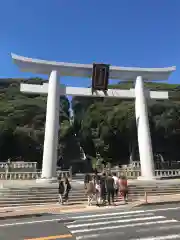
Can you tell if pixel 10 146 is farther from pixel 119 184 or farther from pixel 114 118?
pixel 119 184

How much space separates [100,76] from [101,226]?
15.7 metres

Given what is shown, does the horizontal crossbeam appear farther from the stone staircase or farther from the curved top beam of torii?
the stone staircase

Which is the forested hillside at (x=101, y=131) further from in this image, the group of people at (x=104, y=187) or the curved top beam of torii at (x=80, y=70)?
the group of people at (x=104, y=187)

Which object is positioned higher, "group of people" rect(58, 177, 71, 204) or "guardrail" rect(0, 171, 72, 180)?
"guardrail" rect(0, 171, 72, 180)

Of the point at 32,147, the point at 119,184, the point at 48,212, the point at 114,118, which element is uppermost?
the point at 114,118

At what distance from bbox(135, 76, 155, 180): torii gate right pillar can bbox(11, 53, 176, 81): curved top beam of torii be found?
826 mm

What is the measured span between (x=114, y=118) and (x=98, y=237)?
29265 millimetres

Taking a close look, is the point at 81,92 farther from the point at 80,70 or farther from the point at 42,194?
the point at 42,194

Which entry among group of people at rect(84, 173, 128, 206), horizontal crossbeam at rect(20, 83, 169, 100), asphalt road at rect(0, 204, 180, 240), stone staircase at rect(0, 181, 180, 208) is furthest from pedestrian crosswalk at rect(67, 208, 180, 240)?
horizontal crossbeam at rect(20, 83, 169, 100)

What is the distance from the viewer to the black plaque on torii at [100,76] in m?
21.5

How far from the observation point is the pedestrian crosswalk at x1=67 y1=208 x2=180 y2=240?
20.7ft

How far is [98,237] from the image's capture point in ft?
20.5

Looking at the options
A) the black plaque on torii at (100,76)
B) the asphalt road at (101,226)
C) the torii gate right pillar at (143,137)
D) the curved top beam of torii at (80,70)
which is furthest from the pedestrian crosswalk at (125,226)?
the curved top beam of torii at (80,70)

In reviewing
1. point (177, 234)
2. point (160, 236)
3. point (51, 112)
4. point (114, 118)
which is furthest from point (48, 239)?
point (114, 118)
